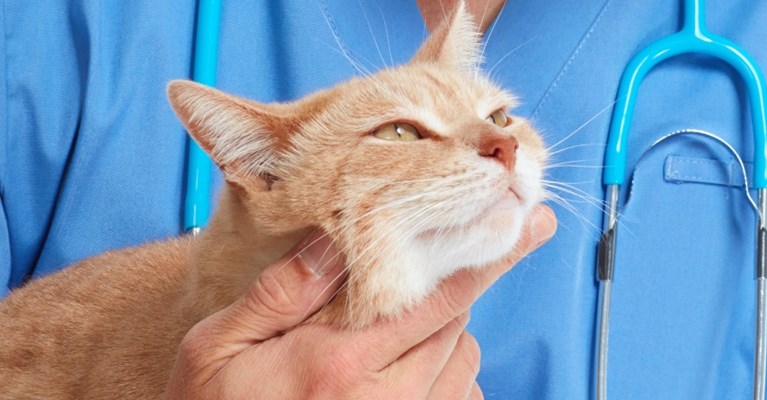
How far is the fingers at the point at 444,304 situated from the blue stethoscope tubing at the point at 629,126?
1.32 feet

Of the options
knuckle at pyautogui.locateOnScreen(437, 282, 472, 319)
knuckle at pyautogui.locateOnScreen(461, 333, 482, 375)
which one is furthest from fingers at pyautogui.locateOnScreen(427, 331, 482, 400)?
knuckle at pyautogui.locateOnScreen(437, 282, 472, 319)

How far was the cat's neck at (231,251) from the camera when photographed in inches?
27.3

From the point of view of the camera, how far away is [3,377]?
0.88 meters

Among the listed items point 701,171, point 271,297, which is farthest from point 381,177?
point 701,171

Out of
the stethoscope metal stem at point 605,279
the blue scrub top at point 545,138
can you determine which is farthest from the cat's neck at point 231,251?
the stethoscope metal stem at point 605,279

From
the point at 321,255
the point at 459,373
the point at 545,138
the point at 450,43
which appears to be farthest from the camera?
the point at 545,138

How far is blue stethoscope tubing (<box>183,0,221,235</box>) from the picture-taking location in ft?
3.40

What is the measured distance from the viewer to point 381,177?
661 mm

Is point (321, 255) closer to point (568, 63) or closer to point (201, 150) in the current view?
point (201, 150)

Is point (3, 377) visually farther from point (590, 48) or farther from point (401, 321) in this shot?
point (590, 48)

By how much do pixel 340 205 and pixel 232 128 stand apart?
128mm

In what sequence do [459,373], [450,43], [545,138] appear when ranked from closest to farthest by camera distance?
[459,373]
[450,43]
[545,138]

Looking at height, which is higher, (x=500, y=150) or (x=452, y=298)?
(x=500, y=150)

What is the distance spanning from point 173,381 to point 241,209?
0.60 feet
